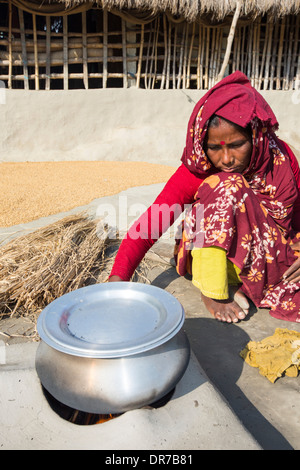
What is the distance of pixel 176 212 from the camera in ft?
6.23

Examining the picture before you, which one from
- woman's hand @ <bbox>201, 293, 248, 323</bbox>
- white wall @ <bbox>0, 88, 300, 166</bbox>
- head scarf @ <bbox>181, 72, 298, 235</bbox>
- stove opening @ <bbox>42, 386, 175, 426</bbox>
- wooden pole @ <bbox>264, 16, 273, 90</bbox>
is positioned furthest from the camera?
wooden pole @ <bbox>264, 16, 273, 90</bbox>

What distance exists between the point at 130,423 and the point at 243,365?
684mm

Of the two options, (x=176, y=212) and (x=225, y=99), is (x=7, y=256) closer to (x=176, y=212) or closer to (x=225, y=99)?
(x=176, y=212)

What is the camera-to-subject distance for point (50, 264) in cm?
Answer: 192

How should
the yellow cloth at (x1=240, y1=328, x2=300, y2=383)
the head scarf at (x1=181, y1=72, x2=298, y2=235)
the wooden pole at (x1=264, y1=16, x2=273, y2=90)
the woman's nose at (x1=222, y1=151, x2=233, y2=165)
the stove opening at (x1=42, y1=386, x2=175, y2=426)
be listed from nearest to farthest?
the stove opening at (x1=42, y1=386, x2=175, y2=426) → the yellow cloth at (x1=240, y1=328, x2=300, y2=383) → the head scarf at (x1=181, y1=72, x2=298, y2=235) → the woman's nose at (x1=222, y1=151, x2=233, y2=165) → the wooden pole at (x1=264, y1=16, x2=273, y2=90)

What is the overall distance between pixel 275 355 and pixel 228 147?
0.88 m

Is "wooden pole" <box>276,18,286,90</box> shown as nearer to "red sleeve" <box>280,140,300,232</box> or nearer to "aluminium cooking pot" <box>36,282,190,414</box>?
"red sleeve" <box>280,140,300,232</box>

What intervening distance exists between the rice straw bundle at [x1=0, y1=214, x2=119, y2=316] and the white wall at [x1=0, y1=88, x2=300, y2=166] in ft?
13.4

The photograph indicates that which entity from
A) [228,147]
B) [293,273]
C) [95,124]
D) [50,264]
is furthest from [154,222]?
[95,124]

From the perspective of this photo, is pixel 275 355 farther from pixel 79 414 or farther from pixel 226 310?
pixel 79 414

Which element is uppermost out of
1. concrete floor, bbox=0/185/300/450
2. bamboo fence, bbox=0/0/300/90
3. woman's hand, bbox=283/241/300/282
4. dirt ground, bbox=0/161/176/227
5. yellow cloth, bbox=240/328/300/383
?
bamboo fence, bbox=0/0/300/90

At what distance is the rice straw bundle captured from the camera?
1.83m

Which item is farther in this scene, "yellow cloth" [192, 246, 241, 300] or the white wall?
the white wall

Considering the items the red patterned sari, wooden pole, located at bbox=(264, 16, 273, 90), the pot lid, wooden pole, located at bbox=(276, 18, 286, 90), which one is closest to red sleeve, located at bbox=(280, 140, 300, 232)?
the red patterned sari
